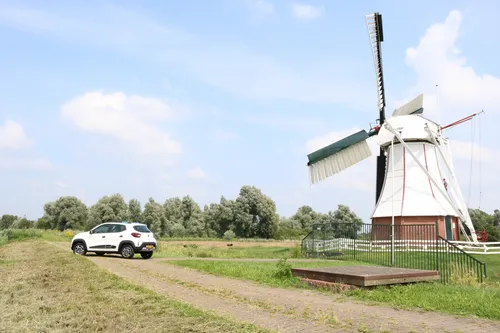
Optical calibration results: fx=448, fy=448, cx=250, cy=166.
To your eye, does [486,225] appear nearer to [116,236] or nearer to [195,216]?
[195,216]

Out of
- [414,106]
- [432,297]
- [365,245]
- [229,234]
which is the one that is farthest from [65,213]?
[432,297]

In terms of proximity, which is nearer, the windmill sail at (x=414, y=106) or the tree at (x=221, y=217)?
the windmill sail at (x=414, y=106)

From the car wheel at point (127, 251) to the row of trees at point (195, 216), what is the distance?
5081 cm

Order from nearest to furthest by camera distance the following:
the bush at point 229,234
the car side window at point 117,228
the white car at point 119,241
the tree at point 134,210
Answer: the white car at point 119,241 → the car side window at point 117,228 → the bush at point 229,234 → the tree at point 134,210

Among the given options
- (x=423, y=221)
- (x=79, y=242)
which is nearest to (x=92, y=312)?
(x=79, y=242)

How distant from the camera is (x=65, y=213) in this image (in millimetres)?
81062

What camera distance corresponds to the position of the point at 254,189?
75.7 m

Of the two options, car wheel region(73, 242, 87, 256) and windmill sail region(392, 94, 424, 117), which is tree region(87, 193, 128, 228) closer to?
windmill sail region(392, 94, 424, 117)

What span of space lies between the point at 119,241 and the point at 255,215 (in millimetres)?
55923

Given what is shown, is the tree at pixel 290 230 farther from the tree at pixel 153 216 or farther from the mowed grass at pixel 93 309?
the mowed grass at pixel 93 309

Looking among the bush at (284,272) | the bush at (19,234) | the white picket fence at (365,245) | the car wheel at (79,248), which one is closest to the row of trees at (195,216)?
the bush at (19,234)

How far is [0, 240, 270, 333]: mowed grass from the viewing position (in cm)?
641

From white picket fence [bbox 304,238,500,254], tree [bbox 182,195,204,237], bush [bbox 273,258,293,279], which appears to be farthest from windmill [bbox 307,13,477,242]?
tree [bbox 182,195,204,237]

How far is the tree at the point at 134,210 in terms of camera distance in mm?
74806
